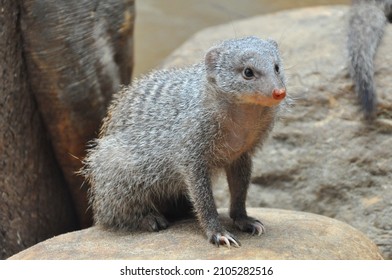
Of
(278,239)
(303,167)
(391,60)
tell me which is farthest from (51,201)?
(391,60)

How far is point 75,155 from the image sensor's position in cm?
431

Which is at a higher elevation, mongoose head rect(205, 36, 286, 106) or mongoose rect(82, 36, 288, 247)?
mongoose head rect(205, 36, 286, 106)

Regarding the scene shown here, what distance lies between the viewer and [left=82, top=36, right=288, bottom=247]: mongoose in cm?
277

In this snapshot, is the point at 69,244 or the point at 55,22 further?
the point at 55,22

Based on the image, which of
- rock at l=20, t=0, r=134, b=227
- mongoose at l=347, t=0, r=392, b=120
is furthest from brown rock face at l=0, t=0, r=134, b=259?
mongoose at l=347, t=0, r=392, b=120

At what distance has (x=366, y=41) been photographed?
4488 mm

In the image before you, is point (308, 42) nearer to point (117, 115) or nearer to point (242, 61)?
point (117, 115)

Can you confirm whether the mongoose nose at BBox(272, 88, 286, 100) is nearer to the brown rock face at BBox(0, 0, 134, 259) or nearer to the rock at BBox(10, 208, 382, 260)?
the rock at BBox(10, 208, 382, 260)

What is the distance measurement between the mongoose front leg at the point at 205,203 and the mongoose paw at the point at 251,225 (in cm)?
16

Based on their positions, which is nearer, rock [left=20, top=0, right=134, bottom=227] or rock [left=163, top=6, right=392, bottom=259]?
rock [left=20, top=0, right=134, bottom=227]

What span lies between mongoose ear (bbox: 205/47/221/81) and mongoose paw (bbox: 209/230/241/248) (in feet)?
2.06

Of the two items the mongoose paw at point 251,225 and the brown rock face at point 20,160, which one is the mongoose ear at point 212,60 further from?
the brown rock face at point 20,160
